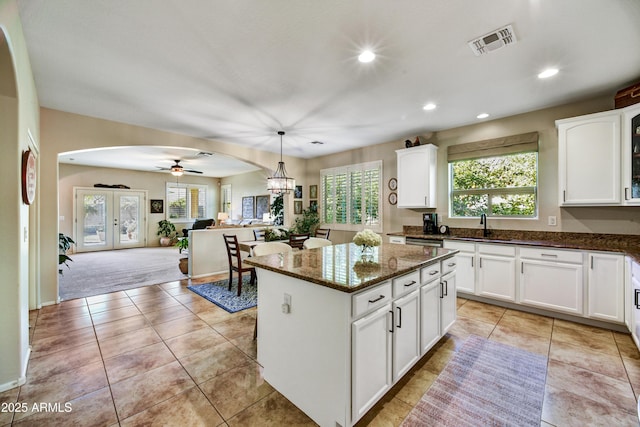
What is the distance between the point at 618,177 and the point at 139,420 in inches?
196

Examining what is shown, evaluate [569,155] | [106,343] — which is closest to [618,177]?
[569,155]

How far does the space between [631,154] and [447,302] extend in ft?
8.50

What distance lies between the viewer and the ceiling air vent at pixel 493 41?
206cm

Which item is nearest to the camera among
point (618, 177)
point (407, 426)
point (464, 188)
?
point (407, 426)

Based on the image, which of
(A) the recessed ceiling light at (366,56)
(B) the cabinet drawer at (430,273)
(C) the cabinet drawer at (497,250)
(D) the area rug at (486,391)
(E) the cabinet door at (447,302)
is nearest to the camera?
(D) the area rug at (486,391)

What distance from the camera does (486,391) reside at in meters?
1.99

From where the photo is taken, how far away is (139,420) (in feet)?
5.59

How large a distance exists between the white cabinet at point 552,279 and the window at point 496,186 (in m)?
0.79

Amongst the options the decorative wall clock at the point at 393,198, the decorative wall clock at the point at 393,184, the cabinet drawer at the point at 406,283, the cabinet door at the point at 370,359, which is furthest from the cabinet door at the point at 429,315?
the decorative wall clock at the point at 393,184

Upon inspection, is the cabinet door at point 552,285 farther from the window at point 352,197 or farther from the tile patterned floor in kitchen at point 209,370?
the window at point 352,197

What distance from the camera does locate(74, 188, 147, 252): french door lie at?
8.50 meters

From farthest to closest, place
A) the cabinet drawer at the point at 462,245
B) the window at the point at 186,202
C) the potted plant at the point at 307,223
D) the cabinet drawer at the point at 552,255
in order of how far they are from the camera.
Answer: the window at the point at 186,202 → the potted plant at the point at 307,223 → the cabinet drawer at the point at 462,245 → the cabinet drawer at the point at 552,255

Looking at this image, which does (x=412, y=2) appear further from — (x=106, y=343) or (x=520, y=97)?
(x=106, y=343)

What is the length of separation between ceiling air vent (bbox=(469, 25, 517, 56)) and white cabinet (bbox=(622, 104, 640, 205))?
188 cm
